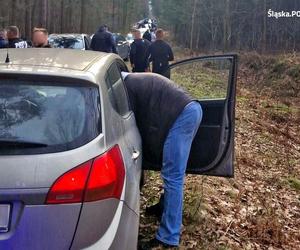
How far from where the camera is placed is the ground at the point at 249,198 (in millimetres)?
4789

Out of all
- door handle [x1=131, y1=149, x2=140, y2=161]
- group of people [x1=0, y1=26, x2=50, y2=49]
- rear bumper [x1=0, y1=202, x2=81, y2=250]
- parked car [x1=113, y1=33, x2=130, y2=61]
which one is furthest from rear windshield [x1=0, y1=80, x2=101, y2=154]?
parked car [x1=113, y1=33, x2=130, y2=61]

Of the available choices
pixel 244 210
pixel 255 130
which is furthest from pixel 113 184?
pixel 255 130

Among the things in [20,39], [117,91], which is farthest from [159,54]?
[117,91]

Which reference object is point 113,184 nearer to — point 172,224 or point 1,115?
point 1,115

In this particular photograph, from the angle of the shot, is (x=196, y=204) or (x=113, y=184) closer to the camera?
(x=113, y=184)

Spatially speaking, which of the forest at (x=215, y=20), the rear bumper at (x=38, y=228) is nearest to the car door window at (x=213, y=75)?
the rear bumper at (x=38, y=228)

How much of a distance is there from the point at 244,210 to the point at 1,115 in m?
3.68

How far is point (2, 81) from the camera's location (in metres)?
2.78

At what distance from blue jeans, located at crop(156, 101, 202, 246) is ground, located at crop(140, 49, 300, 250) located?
0.91 feet

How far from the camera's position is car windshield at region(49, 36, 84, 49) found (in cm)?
1680

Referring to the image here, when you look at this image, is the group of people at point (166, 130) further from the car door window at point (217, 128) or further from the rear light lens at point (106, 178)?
the rear light lens at point (106, 178)

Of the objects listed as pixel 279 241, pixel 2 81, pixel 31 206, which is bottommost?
pixel 279 241

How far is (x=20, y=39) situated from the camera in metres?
10.8

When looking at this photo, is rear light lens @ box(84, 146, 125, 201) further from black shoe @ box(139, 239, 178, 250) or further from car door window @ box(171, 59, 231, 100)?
car door window @ box(171, 59, 231, 100)
